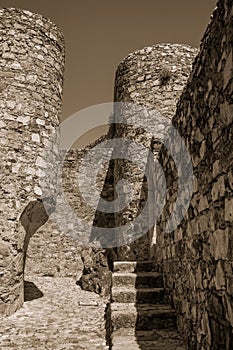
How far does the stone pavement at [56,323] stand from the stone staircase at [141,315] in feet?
1.06

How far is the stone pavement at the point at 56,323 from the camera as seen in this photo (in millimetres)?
3521

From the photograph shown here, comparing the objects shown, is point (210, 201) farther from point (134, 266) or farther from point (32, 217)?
point (32, 217)

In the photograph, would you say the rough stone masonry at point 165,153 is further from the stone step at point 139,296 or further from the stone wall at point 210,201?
the stone step at point 139,296

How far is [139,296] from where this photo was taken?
13.2ft

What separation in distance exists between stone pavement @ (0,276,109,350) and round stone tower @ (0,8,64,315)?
1.30ft

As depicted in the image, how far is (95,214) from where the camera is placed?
30.3 ft

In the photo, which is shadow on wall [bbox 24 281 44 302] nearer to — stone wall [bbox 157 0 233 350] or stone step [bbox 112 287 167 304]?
stone step [bbox 112 287 167 304]

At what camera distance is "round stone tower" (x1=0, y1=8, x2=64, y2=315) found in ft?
15.6

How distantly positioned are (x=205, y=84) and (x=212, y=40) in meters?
0.32

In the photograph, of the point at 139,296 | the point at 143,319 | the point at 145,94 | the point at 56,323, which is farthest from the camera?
the point at 145,94

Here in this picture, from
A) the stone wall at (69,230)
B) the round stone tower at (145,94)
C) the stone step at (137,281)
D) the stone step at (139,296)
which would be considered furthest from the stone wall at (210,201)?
the stone wall at (69,230)

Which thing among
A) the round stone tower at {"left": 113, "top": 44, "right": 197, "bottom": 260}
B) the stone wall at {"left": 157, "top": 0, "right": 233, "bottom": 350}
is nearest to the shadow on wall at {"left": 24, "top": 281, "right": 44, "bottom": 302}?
the round stone tower at {"left": 113, "top": 44, "right": 197, "bottom": 260}

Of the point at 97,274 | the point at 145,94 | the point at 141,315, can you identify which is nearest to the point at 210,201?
the point at 141,315

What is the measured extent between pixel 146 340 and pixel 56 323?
5.34ft
